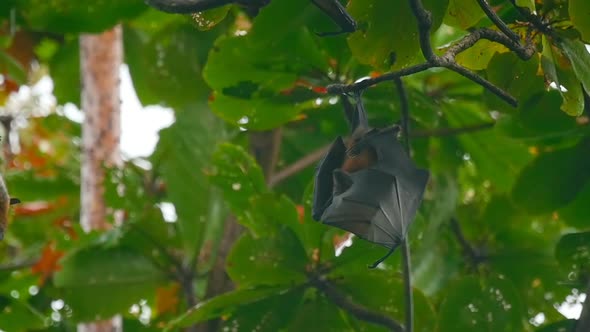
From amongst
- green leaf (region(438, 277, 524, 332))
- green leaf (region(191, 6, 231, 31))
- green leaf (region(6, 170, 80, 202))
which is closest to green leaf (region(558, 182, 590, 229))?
green leaf (region(438, 277, 524, 332))

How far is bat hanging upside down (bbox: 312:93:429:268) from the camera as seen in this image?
1.71 metres

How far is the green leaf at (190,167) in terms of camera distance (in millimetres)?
2791

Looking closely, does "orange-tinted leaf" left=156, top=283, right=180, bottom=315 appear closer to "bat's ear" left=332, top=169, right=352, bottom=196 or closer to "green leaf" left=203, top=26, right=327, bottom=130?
"green leaf" left=203, top=26, right=327, bottom=130

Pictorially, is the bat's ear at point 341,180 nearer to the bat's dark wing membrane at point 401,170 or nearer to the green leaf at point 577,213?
the bat's dark wing membrane at point 401,170

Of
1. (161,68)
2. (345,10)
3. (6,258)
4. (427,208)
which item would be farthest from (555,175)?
(6,258)

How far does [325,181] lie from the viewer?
182 centimetres

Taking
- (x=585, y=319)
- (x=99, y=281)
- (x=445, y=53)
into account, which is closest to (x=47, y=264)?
(x=99, y=281)

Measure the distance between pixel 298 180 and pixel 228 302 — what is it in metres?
1.02

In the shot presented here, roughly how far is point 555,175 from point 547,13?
745 mm

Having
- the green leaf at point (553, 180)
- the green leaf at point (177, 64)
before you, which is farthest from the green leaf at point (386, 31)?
the green leaf at point (177, 64)

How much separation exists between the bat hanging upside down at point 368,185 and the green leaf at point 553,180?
492mm

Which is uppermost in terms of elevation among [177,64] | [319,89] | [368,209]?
[177,64]

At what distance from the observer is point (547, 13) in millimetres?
1596

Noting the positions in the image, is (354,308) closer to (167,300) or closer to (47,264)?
(167,300)
